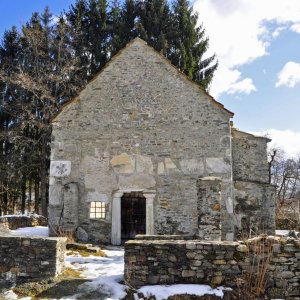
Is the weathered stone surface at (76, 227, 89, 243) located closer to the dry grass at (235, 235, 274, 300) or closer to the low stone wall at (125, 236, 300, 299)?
the low stone wall at (125, 236, 300, 299)

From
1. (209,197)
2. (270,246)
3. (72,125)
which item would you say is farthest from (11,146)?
(270,246)

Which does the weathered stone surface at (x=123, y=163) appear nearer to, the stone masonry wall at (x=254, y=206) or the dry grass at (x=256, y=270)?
the stone masonry wall at (x=254, y=206)

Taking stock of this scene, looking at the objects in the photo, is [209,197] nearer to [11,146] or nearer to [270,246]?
[270,246]

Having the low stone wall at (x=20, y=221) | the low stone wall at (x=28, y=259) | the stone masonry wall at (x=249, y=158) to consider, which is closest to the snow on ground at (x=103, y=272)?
the low stone wall at (x=28, y=259)

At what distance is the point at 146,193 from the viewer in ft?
46.8

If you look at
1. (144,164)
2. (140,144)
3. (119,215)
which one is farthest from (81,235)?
(140,144)

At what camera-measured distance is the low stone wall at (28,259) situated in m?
8.43

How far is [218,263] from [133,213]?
24.4ft

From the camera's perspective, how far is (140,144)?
1452 cm

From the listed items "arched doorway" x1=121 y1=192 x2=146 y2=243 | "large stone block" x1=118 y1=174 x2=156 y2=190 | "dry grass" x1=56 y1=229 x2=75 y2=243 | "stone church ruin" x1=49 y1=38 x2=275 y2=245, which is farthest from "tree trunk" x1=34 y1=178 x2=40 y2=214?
"large stone block" x1=118 y1=174 x2=156 y2=190

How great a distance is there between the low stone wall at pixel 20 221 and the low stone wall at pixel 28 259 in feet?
24.9

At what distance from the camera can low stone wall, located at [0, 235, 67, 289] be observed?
8.43m

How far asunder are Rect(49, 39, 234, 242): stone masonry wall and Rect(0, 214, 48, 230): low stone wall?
10.6 ft

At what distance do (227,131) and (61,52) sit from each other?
15986 mm
